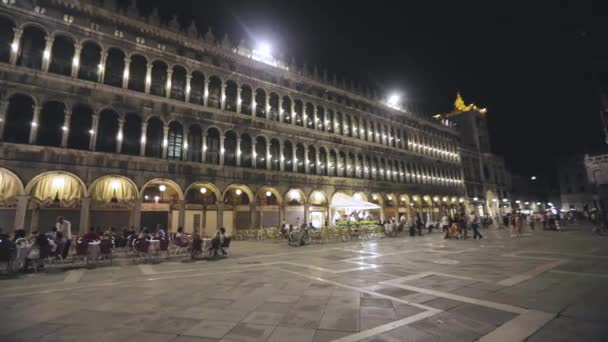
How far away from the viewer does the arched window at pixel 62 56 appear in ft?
55.5

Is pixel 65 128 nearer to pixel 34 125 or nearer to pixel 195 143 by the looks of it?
pixel 34 125

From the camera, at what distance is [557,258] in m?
9.70

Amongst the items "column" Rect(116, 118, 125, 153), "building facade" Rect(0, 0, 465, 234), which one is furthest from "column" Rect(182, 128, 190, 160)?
"column" Rect(116, 118, 125, 153)

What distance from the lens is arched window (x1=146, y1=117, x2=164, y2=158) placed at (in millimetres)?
19219

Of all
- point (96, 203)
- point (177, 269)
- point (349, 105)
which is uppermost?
point (349, 105)

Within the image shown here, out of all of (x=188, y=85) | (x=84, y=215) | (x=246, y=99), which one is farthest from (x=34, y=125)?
(x=246, y=99)

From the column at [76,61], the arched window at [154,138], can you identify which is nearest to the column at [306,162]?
the arched window at [154,138]

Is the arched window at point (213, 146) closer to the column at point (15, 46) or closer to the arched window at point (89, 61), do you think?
the arched window at point (89, 61)

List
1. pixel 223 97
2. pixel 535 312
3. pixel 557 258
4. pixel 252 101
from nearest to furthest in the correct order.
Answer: pixel 535 312 < pixel 557 258 < pixel 223 97 < pixel 252 101

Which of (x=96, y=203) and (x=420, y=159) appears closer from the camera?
(x=96, y=203)

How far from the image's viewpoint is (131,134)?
18.7 meters

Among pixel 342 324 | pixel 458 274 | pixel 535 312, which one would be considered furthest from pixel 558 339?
pixel 458 274

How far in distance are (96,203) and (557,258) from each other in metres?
23.7

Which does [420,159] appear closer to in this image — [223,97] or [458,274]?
[223,97]
